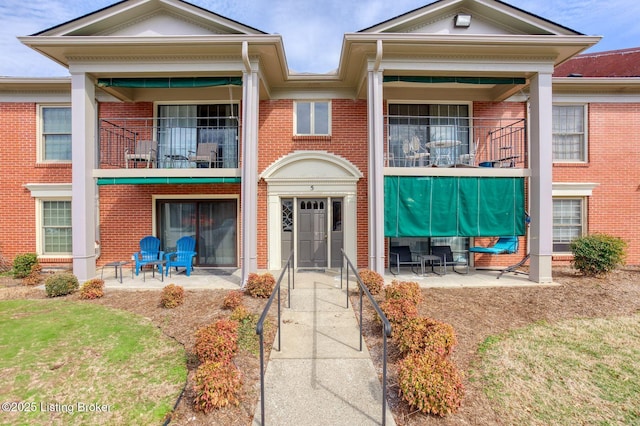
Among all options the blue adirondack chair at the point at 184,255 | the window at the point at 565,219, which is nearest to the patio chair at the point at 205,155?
the blue adirondack chair at the point at 184,255

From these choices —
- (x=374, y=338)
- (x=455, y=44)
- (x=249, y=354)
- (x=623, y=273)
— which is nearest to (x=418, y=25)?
(x=455, y=44)

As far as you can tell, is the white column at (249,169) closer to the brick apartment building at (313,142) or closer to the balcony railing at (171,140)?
the brick apartment building at (313,142)

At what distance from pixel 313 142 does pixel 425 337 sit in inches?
277

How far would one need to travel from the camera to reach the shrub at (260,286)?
6.63 meters

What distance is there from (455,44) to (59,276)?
1103 centimetres

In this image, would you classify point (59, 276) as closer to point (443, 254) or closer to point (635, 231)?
point (443, 254)

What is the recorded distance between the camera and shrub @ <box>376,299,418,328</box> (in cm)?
470

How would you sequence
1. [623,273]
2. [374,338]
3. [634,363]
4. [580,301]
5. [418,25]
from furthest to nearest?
1. [623,273]
2. [418,25]
3. [580,301]
4. [374,338]
5. [634,363]

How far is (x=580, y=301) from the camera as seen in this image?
6.57 meters

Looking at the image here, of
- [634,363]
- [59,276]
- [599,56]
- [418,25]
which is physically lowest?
[634,363]

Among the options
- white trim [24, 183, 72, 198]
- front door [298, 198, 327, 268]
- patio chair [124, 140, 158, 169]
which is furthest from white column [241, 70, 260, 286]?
white trim [24, 183, 72, 198]

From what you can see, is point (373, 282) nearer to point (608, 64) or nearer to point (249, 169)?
point (249, 169)

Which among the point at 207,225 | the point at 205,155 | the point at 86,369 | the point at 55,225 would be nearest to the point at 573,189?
the point at 205,155

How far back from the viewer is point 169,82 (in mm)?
8125
